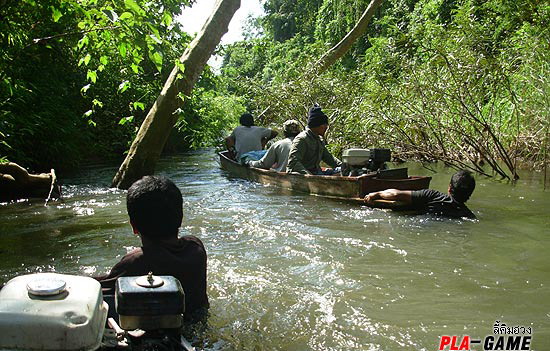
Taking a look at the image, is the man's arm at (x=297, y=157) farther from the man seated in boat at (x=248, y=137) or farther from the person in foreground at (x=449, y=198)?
the man seated in boat at (x=248, y=137)

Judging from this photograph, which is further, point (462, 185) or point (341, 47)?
point (341, 47)

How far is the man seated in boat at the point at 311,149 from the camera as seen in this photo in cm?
914

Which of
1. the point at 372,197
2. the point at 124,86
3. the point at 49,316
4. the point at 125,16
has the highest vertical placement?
the point at 125,16

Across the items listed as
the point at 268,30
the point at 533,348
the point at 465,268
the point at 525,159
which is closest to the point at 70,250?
the point at 465,268

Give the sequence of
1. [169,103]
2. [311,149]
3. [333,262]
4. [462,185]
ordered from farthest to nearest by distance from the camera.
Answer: [169,103]
[311,149]
[462,185]
[333,262]

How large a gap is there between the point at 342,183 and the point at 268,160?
8.72 feet

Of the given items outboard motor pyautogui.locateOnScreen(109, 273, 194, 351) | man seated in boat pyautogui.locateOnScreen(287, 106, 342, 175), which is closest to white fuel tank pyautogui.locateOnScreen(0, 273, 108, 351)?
outboard motor pyautogui.locateOnScreen(109, 273, 194, 351)

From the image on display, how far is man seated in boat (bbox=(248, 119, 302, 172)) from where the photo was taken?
10.6 meters

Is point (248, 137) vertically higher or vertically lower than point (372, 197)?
higher

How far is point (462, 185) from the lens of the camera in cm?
686

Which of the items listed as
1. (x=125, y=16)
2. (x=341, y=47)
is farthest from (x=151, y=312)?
(x=341, y=47)

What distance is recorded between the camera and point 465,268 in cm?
538

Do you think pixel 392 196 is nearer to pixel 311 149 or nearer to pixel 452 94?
pixel 311 149

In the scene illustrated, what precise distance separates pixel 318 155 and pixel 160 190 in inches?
266
